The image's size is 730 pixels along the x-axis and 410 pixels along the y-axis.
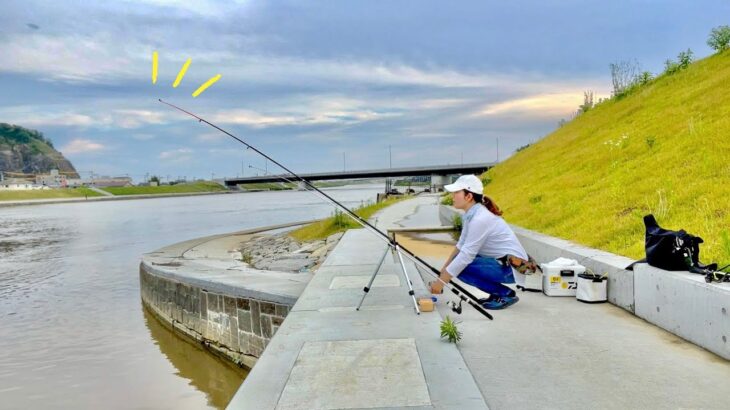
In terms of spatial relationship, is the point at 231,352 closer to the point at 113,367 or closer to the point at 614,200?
the point at 113,367

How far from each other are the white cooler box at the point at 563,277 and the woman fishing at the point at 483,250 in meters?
0.65

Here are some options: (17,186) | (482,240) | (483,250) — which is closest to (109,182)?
(17,186)

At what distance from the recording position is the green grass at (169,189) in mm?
144250

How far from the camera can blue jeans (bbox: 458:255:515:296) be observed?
577 centimetres

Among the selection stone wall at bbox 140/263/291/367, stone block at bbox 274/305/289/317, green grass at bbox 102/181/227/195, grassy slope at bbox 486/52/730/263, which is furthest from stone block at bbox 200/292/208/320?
green grass at bbox 102/181/227/195

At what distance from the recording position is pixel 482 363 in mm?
4254

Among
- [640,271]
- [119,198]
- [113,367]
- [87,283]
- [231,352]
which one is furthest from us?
[119,198]

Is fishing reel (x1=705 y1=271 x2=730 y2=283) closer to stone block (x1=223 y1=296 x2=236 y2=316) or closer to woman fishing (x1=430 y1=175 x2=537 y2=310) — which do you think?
woman fishing (x1=430 y1=175 x2=537 y2=310)

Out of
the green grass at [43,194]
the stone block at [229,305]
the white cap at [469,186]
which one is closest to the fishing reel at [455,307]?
the white cap at [469,186]

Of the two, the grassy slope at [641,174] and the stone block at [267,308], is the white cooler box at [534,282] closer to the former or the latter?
the grassy slope at [641,174]

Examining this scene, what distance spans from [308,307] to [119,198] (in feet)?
452

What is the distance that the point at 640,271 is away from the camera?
550cm

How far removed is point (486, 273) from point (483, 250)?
0.82ft

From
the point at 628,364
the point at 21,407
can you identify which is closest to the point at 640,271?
Result: the point at 628,364
